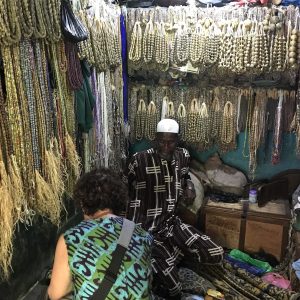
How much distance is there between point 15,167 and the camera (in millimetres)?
1962

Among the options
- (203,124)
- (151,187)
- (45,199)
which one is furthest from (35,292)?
(203,124)

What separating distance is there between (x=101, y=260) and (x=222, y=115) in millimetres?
2547

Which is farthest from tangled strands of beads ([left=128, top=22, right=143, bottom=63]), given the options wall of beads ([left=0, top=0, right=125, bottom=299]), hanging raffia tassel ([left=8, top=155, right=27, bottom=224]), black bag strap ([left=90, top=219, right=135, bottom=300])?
black bag strap ([left=90, top=219, right=135, bottom=300])

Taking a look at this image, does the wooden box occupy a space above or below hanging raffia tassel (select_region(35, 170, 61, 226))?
below

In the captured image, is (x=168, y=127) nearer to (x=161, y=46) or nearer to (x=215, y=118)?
(x=215, y=118)

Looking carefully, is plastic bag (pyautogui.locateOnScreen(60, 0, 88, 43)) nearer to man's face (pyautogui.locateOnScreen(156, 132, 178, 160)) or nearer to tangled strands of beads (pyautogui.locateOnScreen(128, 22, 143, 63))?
man's face (pyautogui.locateOnScreen(156, 132, 178, 160))

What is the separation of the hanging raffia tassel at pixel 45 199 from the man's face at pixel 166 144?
1200mm

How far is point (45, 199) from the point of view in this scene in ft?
7.25

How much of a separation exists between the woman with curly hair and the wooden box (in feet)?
6.43

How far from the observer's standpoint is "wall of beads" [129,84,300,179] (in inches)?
144

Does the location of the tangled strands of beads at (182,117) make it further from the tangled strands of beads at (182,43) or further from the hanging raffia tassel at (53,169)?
the hanging raffia tassel at (53,169)

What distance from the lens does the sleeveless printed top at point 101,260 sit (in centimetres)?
159

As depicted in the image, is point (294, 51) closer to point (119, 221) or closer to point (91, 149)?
point (91, 149)

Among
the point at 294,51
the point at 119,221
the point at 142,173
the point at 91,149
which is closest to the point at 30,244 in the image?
the point at 91,149
